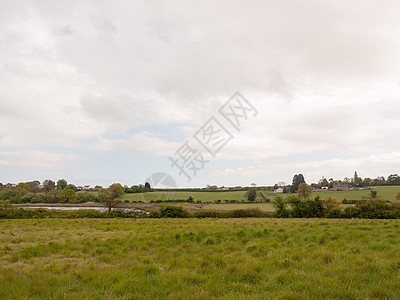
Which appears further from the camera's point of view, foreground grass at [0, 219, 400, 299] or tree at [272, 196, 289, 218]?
tree at [272, 196, 289, 218]

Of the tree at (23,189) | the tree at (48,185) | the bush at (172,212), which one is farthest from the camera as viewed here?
the tree at (48,185)

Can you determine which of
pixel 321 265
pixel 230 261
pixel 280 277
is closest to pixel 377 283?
pixel 321 265

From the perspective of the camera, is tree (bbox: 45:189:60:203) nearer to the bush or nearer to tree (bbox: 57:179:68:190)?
tree (bbox: 57:179:68:190)

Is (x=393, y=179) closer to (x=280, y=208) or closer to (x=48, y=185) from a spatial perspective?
(x=280, y=208)

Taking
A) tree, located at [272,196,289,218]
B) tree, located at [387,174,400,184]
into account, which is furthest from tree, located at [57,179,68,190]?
tree, located at [387,174,400,184]

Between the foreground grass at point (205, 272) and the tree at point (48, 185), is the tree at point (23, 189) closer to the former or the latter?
the tree at point (48, 185)

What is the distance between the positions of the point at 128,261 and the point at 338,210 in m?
50.5

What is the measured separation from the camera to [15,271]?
761cm

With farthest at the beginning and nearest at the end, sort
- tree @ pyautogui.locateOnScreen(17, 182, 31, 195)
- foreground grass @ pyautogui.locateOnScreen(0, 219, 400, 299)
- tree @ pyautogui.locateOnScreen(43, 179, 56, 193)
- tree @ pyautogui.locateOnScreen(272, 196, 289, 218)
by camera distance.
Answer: tree @ pyautogui.locateOnScreen(43, 179, 56, 193) < tree @ pyautogui.locateOnScreen(17, 182, 31, 195) < tree @ pyautogui.locateOnScreen(272, 196, 289, 218) < foreground grass @ pyautogui.locateOnScreen(0, 219, 400, 299)

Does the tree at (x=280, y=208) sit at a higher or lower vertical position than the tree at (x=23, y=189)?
lower

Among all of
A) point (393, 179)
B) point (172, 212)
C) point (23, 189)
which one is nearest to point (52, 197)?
point (23, 189)

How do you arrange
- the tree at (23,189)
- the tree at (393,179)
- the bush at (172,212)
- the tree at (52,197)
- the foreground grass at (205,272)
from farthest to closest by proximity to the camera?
the tree at (393,179), the tree at (23,189), the tree at (52,197), the bush at (172,212), the foreground grass at (205,272)

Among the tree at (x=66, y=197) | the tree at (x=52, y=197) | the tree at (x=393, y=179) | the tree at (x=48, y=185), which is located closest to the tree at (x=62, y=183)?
the tree at (x=48, y=185)

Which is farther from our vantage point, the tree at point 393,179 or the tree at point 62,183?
the tree at point 62,183
